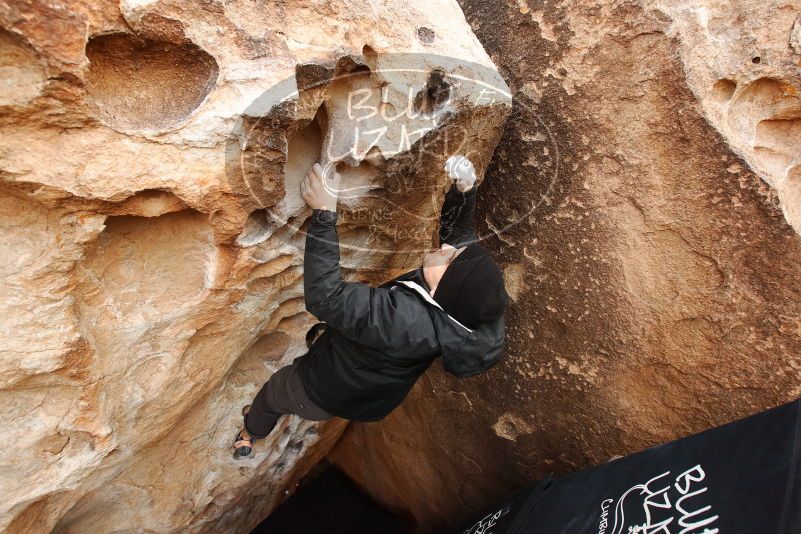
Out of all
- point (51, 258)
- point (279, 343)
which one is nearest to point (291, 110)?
point (51, 258)

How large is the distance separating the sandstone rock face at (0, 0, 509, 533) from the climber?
0.11 m

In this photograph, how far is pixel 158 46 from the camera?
2.66 ft

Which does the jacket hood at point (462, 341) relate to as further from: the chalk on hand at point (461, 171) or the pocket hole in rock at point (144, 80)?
the pocket hole in rock at point (144, 80)

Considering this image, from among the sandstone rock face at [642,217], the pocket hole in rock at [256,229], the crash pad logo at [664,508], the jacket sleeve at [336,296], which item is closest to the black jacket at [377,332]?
the jacket sleeve at [336,296]

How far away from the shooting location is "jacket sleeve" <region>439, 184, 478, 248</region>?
1.07 m

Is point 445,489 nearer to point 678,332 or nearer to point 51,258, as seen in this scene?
point 678,332

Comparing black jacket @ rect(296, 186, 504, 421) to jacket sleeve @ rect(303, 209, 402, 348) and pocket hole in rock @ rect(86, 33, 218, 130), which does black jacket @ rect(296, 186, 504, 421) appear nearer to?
jacket sleeve @ rect(303, 209, 402, 348)

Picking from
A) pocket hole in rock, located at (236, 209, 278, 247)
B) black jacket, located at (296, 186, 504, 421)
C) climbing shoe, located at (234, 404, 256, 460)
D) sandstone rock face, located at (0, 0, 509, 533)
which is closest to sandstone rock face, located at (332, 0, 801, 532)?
sandstone rock face, located at (0, 0, 509, 533)

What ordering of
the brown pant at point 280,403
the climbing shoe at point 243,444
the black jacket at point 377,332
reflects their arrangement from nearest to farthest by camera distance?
the black jacket at point 377,332 < the brown pant at point 280,403 < the climbing shoe at point 243,444

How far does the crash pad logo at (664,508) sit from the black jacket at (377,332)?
39 centimetres

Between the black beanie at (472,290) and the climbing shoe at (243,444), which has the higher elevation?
the black beanie at (472,290)

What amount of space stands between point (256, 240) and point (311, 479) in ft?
5.70

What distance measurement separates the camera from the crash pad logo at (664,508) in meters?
0.88

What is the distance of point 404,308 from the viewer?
104 centimetres
